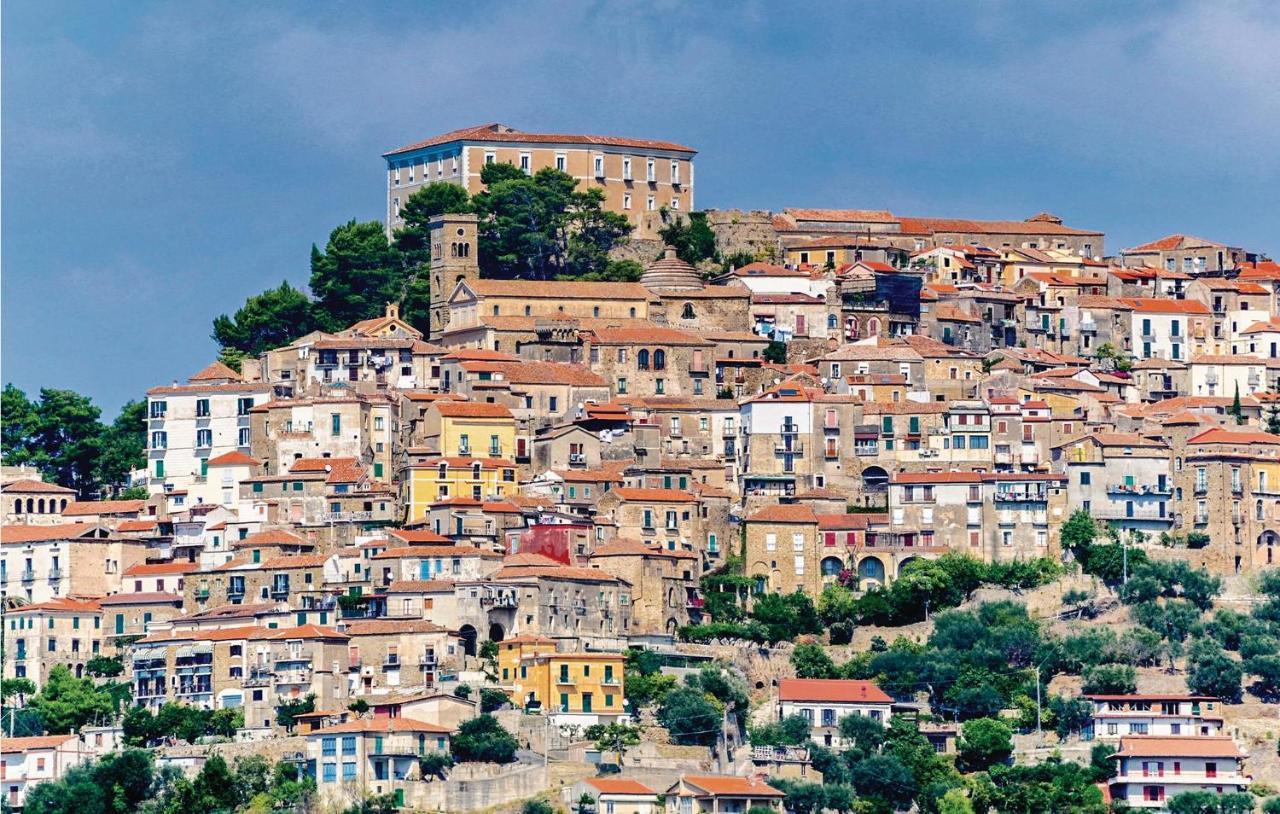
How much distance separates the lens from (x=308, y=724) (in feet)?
230

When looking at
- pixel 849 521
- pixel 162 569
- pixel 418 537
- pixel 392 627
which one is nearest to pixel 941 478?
pixel 849 521

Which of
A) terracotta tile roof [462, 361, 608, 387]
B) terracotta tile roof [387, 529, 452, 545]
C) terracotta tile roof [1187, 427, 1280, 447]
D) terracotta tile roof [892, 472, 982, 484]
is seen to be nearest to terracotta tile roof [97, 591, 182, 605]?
terracotta tile roof [387, 529, 452, 545]

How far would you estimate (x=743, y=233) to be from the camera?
328 feet

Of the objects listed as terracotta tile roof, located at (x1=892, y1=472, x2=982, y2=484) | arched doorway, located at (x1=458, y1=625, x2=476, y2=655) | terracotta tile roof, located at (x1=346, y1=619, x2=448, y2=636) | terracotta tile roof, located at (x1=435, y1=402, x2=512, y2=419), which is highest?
terracotta tile roof, located at (x1=435, y1=402, x2=512, y2=419)

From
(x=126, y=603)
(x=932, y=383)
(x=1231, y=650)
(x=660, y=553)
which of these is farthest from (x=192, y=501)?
(x=1231, y=650)

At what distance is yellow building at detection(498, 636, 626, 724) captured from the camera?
232 feet

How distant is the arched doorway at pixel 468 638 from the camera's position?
73.6 metres

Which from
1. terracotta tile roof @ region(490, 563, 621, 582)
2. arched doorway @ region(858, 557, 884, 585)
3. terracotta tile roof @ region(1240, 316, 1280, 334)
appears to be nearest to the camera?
terracotta tile roof @ region(490, 563, 621, 582)

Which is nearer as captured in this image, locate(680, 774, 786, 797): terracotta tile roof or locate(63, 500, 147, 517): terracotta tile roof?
locate(680, 774, 786, 797): terracotta tile roof

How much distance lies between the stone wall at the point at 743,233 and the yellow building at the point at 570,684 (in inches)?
1183

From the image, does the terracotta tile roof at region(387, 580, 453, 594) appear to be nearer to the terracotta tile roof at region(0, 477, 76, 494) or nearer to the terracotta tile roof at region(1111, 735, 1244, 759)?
the terracotta tile roof at region(0, 477, 76, 494)

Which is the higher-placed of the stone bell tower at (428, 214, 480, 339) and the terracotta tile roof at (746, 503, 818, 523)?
the stone bell tower at (428, 214, 480, 339)

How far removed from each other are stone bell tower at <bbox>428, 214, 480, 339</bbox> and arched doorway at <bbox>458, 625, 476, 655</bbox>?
20.7 meters

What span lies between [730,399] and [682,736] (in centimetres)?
1866
